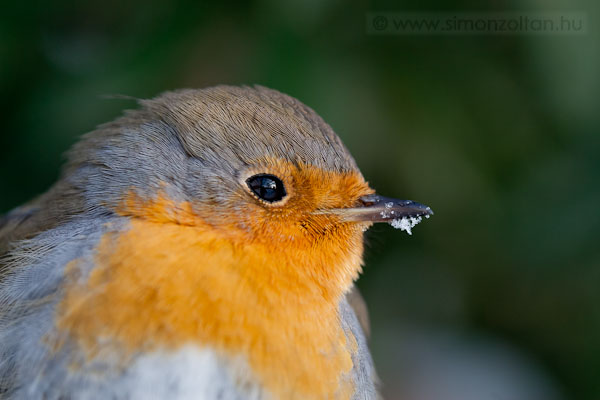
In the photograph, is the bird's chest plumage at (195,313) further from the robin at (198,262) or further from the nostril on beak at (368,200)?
the nostril on beak at (368,200)

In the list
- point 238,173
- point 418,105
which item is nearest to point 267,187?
point 238,173

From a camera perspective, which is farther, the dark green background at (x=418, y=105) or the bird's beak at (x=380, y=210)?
the dark green background at (x=418, y=105)

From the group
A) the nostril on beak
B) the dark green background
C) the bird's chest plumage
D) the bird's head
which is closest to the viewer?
the bird's chest plumage

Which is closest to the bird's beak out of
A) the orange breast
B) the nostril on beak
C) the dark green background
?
the nostril on beak

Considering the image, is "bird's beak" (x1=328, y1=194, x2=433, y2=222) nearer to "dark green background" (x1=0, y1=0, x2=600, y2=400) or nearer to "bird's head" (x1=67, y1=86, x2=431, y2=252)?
"bird's head" (x1=67, y1=86, x2=431, y2=252)

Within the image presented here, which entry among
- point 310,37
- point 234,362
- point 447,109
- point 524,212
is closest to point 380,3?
point 310,37

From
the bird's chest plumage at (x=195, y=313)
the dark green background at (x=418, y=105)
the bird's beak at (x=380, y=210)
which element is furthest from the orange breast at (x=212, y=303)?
the dark green background at (x=418, y=105)

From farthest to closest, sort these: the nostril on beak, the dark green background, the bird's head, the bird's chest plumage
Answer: the dark green background → the nostril on beak → the bird's head → the bird's chest plumage
